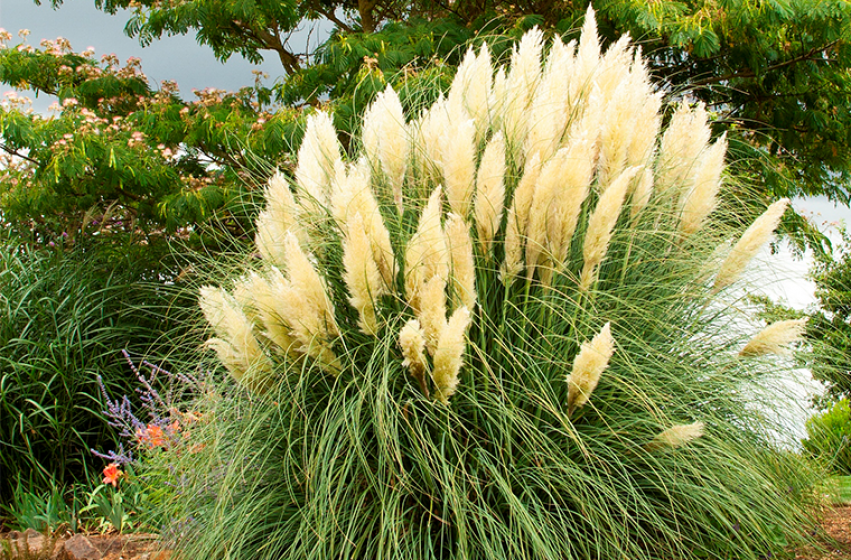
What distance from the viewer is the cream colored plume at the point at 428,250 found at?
1.86 metres

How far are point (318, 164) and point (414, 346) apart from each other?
1.10 metres

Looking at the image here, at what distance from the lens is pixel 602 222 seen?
199 centimetres

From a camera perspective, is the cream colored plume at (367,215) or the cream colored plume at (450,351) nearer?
the cream colored plume at (450,351)

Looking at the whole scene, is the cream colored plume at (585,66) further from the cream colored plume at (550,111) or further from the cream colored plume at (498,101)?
the cream colored plume at (498,101)

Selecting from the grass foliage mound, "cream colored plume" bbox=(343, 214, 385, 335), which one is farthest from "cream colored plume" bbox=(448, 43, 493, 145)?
"cream colored plume" bbox=(343, 214, 385, 335)

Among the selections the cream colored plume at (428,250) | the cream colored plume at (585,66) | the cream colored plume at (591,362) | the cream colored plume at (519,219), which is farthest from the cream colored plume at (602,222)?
the cream colored plume at (585,66)

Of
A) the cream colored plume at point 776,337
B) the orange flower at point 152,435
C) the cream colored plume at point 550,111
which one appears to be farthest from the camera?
the orange flower at point 152,435

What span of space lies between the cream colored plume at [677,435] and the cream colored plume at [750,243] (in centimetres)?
72

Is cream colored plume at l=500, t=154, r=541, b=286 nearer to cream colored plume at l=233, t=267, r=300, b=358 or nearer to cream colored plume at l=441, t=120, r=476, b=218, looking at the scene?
cream colored plume at l=441, t=120, r=476, b=218

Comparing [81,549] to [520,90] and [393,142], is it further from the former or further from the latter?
[520,90]

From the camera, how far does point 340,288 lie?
2279mm

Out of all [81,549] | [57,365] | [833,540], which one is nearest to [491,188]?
[833,540]

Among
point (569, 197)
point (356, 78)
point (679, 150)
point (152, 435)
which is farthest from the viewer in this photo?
point (356, 78)

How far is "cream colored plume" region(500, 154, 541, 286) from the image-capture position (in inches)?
78.5
